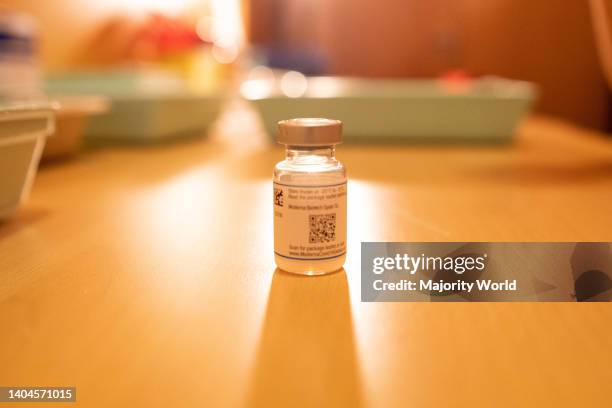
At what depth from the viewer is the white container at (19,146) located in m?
0.48

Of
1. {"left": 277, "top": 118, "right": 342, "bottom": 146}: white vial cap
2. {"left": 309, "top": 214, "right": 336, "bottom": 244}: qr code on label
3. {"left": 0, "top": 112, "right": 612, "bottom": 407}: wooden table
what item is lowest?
{"left": 0, "top": 112, "right": 612, "bottom": 407}: wooden table

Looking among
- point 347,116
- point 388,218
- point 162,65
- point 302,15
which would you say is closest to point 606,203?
point 388,218

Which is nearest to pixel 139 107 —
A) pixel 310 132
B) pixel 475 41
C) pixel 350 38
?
pixel 310 132

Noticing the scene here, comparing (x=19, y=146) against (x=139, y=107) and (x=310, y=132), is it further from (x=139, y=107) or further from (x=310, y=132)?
(x=139, y=107)

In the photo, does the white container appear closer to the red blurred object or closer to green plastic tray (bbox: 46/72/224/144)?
green plastic tray (bbox: 46/72/224/144)

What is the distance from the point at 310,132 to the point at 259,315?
114 millimetres

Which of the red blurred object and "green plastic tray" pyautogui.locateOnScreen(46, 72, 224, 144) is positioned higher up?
the red blurred object

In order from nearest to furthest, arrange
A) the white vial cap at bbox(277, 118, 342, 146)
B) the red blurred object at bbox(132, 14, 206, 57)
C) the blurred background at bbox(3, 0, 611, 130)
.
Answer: the white vial cap at bbox(277, 118, 342, 146)
the blurred background at bbox(3, 0, 611, 130)
the red blurred object at bbox(132, 14, 206, 57)

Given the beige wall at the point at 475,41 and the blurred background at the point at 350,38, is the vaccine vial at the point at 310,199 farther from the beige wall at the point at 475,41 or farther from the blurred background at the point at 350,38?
the beige wall at the point at 475,41

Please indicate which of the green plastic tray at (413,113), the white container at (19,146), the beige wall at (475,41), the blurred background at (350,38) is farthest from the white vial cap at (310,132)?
the beige wall at (475,41)

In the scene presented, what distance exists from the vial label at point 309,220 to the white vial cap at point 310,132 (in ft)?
0.09

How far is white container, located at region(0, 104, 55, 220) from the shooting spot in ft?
1.57

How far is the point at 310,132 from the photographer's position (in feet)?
1.20

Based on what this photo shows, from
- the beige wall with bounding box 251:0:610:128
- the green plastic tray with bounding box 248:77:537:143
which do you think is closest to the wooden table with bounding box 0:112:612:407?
the green plastic tray with bounding box 248:77:537:143
